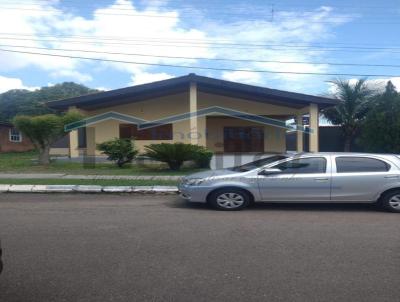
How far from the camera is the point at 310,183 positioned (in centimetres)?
820

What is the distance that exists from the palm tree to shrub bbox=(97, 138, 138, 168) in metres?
14.0

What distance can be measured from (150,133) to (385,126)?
11.8 m

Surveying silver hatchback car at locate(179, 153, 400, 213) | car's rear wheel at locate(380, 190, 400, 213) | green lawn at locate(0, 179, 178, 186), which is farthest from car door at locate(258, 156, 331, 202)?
green lawn at locate(0, 179, 178, 186)

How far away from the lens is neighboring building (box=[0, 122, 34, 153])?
32.9 m

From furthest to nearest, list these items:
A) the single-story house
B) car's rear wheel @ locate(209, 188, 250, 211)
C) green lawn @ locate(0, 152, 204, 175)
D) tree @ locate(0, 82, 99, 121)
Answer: tree @ locate(0, 82, 99, 121) < the single-story house < green lawn @ locate(0, 152, 204, 175) < car's rear wheel @ locate(209, 188, 250, 211)

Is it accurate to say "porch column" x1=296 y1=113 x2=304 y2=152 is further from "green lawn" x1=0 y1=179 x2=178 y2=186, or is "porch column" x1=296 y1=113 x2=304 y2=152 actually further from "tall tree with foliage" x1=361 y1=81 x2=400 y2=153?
"green lawn" x1=0 y1=179 x2=178 y2=186

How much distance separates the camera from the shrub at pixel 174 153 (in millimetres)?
15109

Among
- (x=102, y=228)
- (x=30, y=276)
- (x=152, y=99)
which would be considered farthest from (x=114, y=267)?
(x=152, y=99)

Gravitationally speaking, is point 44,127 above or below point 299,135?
above

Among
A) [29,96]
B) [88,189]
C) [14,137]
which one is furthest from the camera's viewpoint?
[29,96]

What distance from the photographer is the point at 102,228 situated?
6.43 m

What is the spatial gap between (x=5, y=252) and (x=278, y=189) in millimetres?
5205

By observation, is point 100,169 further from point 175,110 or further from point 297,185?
point 297,185

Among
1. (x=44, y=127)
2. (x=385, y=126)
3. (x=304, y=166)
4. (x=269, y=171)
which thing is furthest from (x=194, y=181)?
(x=44, y=127)
